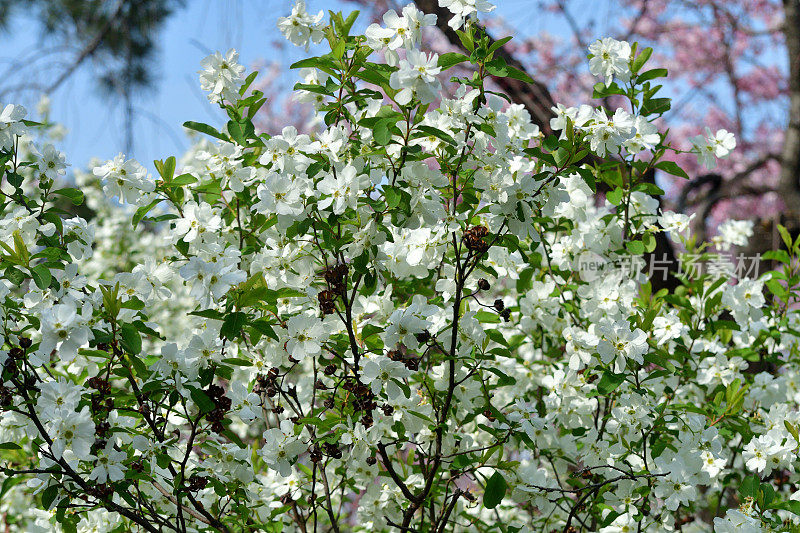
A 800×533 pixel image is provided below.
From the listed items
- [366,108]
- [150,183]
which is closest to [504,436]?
[366,108]

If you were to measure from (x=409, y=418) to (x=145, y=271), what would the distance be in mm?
716

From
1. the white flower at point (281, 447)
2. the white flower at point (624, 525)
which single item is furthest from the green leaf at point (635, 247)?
the white flower at point (281, 447)

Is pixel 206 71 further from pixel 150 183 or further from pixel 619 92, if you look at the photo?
pixel 619 92

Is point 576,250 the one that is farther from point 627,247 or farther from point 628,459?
point 628,459

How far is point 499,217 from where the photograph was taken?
162 cm

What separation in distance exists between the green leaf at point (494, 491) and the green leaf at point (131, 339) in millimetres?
817

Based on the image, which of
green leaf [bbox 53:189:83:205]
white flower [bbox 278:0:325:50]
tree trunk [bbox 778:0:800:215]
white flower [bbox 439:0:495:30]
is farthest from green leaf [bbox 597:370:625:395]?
tree trunk [bbox 778:0:800:215]

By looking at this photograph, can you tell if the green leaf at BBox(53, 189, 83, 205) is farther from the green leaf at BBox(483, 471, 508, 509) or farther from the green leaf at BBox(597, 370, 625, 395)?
the green leaf at BBox(597, 370, 625, 395)

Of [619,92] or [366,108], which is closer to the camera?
[366,108]

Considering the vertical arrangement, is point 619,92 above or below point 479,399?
above

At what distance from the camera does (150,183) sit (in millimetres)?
1714

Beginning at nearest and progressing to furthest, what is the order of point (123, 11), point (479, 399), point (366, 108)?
1. point (366, 108)
2. point (479, 399)
3. point (123, 11)

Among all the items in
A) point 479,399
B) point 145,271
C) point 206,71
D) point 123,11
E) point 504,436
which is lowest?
point 504,436

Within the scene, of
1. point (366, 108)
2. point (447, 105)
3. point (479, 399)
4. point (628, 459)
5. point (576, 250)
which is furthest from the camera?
point (576, 250)
